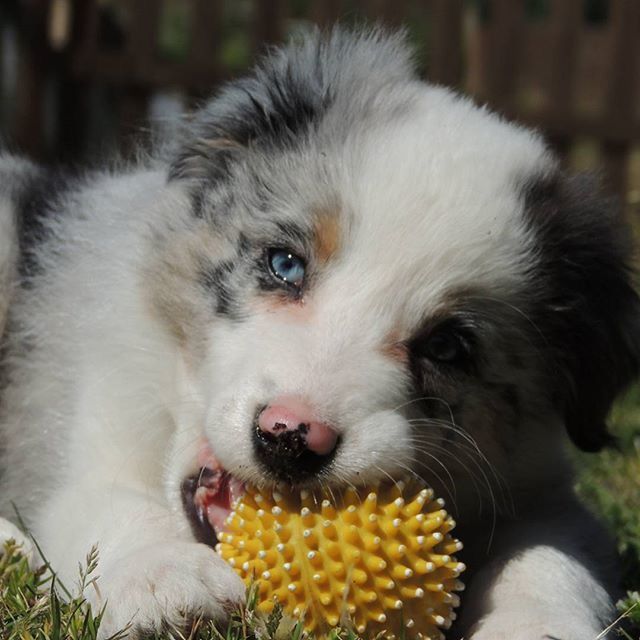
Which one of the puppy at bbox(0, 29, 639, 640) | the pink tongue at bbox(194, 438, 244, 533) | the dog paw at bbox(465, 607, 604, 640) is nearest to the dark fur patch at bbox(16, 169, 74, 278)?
the puppy at bbox(0, 29, 639, 640)

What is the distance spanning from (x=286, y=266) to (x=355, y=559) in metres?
0.90

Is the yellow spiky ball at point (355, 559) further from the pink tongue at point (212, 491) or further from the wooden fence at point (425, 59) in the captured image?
the wooden fence at point (425, 59)

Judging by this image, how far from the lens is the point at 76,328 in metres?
4.07

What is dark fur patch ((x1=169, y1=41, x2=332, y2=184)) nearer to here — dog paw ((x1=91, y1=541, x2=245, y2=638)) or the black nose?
the black nose

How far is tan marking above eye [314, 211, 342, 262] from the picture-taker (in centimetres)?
318

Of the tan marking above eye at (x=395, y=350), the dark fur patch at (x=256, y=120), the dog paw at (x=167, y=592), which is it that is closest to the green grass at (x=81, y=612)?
the dog paw at (x=167, y=592)

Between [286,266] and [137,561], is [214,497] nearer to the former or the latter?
[137,561]

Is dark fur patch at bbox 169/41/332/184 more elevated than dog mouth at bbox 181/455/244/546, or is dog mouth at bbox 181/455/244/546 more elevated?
dark fur patch at bbox 169/41/332/184

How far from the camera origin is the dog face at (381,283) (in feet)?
9.59

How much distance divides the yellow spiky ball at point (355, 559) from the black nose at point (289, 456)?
0.06 meters

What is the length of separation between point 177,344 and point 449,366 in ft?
2.68

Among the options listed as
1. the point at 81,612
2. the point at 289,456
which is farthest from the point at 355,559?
the point at 81,612

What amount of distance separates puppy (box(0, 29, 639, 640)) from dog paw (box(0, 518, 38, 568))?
5 centimetres

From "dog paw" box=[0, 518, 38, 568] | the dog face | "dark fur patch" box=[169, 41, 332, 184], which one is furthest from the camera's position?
"dark fur patch" box=[169, 41, 332, 184]
